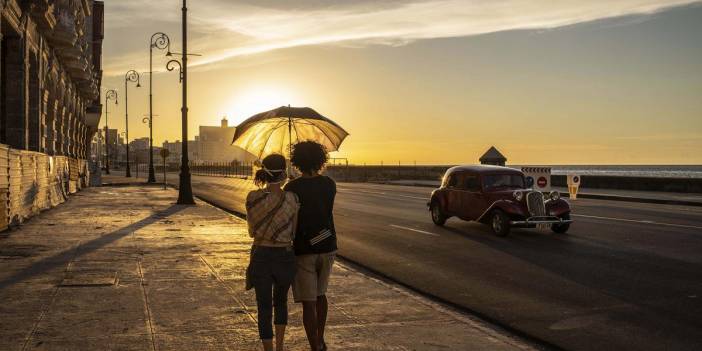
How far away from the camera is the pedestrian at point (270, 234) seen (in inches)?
209

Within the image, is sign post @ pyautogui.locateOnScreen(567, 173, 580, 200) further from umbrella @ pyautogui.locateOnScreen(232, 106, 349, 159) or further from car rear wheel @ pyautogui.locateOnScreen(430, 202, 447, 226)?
umbrella @ pyautogui.locateOnScreen(232, 106, 349, 159)

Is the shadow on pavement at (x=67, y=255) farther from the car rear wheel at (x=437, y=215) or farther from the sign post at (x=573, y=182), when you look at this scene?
the sign post at (x=573, y=182)

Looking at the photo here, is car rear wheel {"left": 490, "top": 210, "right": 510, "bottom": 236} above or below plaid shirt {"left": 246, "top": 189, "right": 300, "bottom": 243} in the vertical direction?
below

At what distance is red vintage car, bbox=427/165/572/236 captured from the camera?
15.6 metres

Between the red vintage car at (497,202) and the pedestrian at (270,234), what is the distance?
35.4ft

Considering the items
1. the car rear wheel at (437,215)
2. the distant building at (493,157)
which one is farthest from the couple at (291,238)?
the distant building at (493,157)

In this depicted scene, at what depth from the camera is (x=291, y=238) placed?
538 cm

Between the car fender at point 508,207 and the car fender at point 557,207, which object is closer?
the car fender at point 508,207

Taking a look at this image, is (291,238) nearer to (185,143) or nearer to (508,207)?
(508,207)

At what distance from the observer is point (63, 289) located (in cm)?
866

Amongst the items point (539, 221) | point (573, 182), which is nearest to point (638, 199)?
point (573, 182)

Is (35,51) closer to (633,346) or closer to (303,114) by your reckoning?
(303,114)

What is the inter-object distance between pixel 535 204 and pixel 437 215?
3274 millimetres

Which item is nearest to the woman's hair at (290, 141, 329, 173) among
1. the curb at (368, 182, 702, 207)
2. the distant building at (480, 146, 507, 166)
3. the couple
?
the couple
